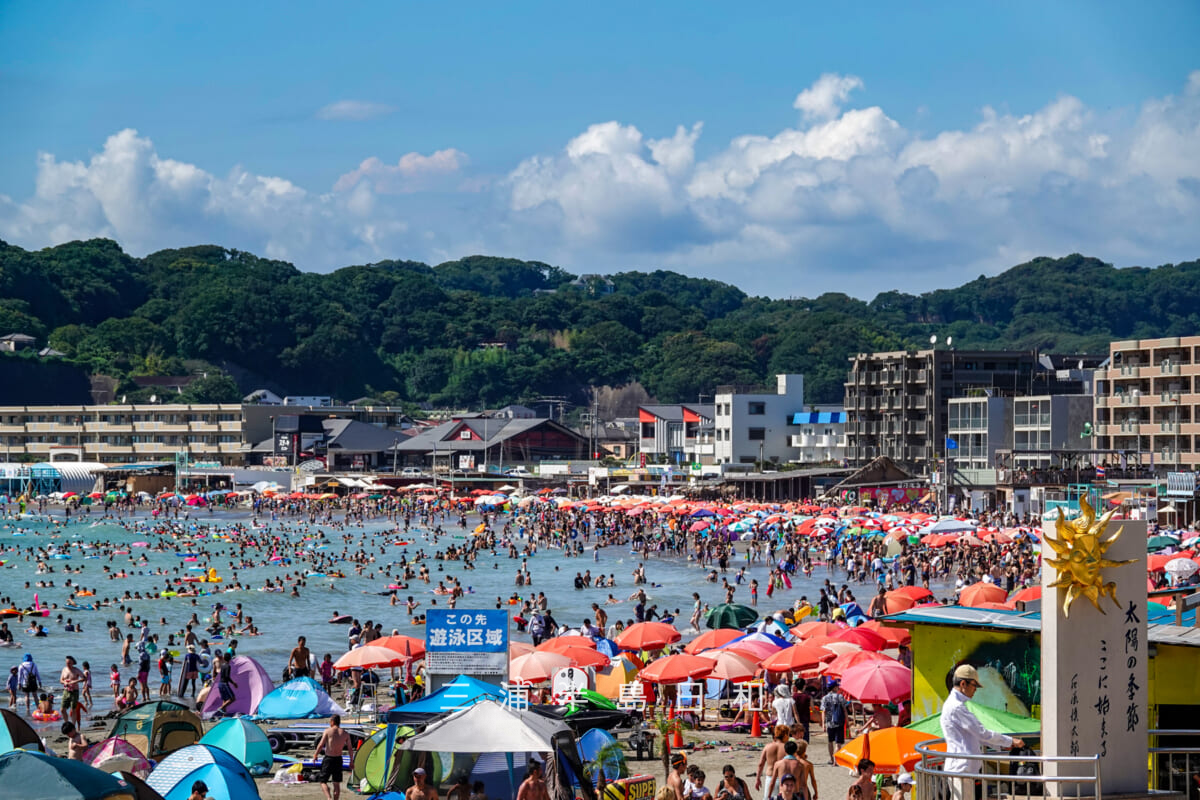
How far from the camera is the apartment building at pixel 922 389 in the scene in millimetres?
77750

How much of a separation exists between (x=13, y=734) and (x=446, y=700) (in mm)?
4343

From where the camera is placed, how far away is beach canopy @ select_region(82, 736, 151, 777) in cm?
1406

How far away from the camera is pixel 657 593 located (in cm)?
4062

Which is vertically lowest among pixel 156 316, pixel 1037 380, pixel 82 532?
pixel 82 532

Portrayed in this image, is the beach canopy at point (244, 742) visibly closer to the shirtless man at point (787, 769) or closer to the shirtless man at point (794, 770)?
the shirtless man at point (787, 769)

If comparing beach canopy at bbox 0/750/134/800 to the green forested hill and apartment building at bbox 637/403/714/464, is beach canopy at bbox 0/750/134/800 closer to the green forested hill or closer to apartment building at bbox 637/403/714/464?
apartment building at bbox 637/403/714/464

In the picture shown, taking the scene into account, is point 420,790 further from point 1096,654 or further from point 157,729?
point 1096,654

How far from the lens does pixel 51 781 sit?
8.93 metres

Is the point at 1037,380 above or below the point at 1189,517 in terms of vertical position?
above

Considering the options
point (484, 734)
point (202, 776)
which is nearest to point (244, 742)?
point (202, 776)

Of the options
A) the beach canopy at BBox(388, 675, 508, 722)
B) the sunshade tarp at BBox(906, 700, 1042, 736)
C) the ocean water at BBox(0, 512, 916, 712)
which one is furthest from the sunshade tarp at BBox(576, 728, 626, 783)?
the ocean water at BBox(0, 512, 916, 712)

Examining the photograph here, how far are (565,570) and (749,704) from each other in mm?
29389

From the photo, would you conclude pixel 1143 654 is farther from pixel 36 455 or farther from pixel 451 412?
pixel 451 412

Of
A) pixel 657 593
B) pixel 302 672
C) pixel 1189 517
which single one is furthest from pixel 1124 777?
pixel 1189 517
